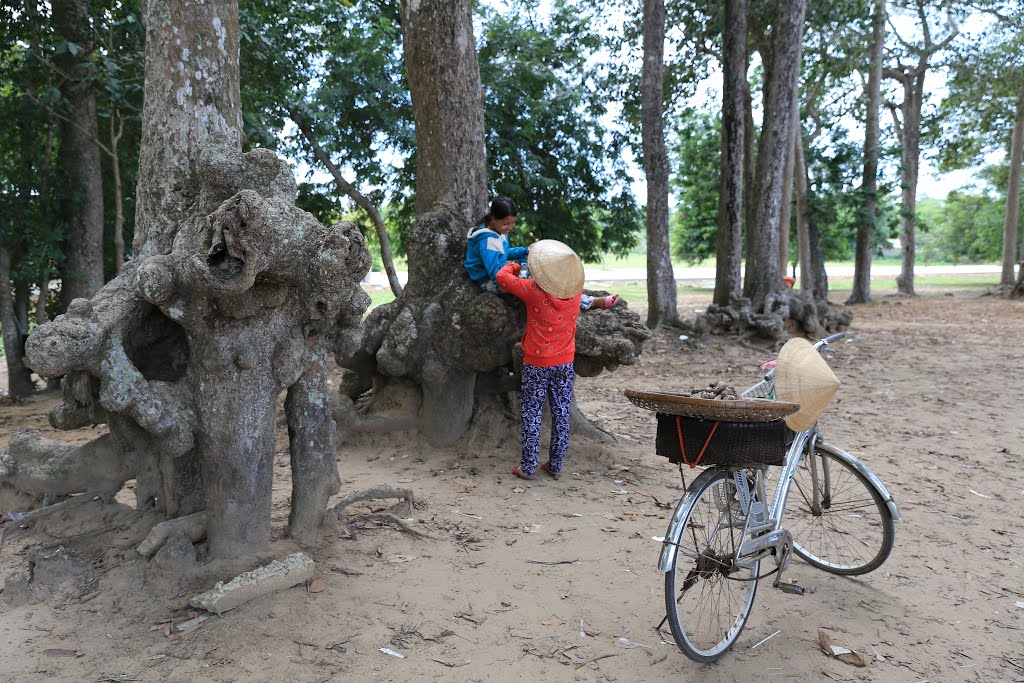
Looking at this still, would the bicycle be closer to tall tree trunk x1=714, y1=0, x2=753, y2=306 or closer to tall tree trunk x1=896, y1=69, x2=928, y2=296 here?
tall tree trunk x1=714, y1=0, x2=753, y2=306

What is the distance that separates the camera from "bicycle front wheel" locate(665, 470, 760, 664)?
3365 mm

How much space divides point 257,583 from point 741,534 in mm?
2342

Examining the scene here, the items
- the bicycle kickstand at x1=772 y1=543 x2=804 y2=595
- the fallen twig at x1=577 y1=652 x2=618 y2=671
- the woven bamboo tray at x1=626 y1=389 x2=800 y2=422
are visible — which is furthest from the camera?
the bicycle kickstand at x1=772 y1=543 x2=804 y2=595

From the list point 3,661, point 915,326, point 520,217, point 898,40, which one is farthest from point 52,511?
point 898,40

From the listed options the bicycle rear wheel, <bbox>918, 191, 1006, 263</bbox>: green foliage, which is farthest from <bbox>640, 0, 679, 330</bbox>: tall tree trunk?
<bbox>918, 191, 1006, 263</bbox>: green foliage

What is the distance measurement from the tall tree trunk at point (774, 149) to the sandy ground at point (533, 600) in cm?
826

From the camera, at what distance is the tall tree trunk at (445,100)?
6.33 meters

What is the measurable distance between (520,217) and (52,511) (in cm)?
1126

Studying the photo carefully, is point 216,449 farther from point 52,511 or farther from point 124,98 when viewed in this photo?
point 124,98

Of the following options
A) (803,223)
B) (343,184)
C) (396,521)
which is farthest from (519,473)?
(803,223)

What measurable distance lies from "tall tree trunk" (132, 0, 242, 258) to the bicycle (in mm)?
2812

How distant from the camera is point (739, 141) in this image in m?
13.9

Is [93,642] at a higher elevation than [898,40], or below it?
below

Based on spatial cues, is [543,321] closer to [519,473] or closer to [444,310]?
[444,310]
